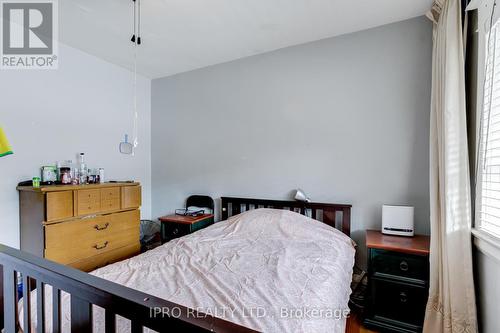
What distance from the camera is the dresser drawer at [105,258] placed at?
2147 mm

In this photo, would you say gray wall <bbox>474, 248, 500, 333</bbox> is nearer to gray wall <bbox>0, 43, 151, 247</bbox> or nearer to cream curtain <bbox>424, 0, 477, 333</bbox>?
cream curtain <bbox>424, 0, 477, 333</bbox>

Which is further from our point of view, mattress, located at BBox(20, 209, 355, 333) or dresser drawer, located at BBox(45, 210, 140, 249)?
dresser drawer, located at BBox(45, 210, 140, 249)

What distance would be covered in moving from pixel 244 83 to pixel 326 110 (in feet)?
3.40

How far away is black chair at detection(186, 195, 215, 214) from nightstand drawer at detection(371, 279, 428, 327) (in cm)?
192

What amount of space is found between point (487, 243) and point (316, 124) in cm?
160

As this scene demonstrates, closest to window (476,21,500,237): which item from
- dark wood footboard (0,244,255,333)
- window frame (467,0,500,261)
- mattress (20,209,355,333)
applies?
window frame (467,0,500,261)

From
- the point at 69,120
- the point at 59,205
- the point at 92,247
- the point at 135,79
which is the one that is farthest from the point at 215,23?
the point at 92,247

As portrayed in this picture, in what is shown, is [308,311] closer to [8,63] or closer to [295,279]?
[295,279]

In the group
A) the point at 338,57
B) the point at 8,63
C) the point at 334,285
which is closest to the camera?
the point at 334,285

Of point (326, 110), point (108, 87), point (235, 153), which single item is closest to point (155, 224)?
point (235, 153)

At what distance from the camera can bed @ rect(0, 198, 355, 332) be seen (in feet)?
2.23

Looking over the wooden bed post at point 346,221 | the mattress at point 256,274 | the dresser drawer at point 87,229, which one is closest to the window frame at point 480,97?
the mattress at point 256,274

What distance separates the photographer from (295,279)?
141cm

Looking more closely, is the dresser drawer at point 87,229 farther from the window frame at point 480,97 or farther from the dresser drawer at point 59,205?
the window frame at point 480,97
